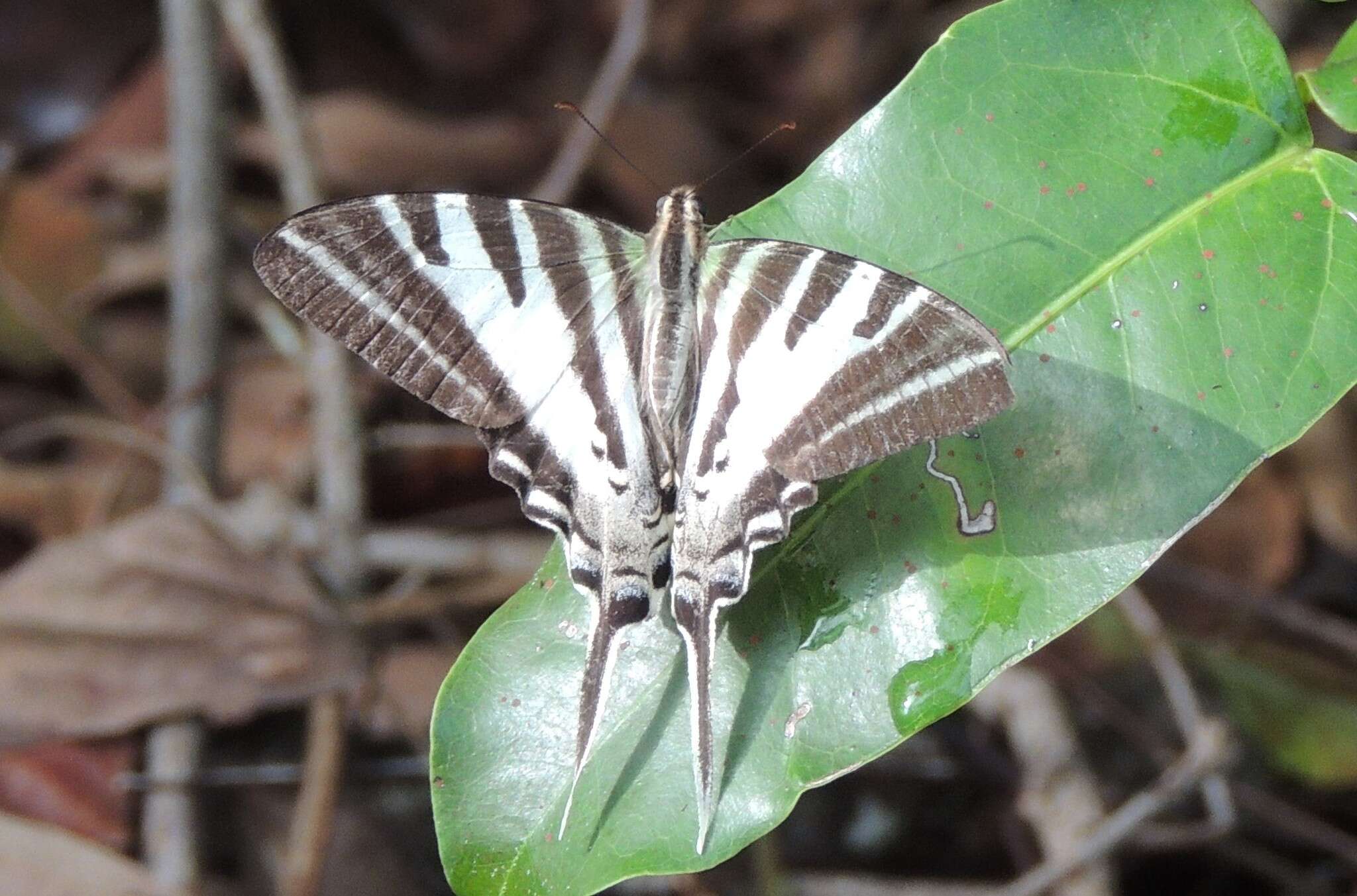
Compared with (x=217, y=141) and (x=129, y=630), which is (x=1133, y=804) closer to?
(x=129, y=630)

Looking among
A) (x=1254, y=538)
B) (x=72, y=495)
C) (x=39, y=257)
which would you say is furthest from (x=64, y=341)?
(x=1254, y=538)

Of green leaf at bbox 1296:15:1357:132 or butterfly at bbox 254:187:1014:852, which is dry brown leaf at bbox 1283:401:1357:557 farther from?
butterfly at bbox 254:187:1014:852

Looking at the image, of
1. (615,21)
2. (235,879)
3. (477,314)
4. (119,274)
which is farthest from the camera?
(615,21)

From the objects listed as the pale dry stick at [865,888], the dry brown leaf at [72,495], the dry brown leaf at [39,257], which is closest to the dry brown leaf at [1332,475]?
the pale dry stick at [865,888]

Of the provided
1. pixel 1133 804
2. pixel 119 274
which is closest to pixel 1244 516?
pixel 1133 804

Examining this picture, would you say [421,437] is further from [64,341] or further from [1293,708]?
[1293,708]
